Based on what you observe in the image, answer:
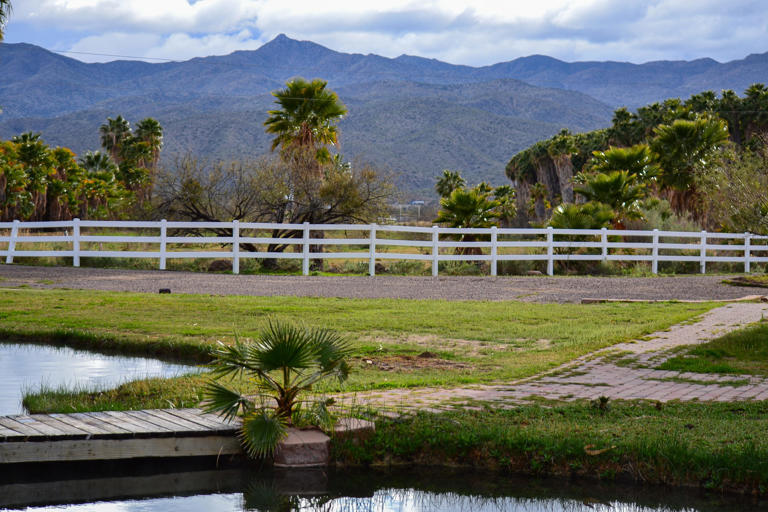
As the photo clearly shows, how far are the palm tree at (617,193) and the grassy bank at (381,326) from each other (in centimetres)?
1338

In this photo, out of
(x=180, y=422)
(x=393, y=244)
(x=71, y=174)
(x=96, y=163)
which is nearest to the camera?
(x=180, y=422)

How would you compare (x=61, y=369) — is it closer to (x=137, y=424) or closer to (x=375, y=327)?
(x=137, y=424)

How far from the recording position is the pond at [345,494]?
272 inches

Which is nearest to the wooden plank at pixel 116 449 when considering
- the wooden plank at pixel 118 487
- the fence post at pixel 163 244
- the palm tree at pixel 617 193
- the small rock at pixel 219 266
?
the wooden plank at pixel 118 487

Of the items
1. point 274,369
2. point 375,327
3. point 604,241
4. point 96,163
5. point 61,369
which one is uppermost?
point 96,163

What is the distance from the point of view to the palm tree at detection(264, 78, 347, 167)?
3653cm

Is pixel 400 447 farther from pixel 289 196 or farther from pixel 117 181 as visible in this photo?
pixel 117 181

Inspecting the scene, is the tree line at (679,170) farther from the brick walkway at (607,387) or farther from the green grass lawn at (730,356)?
the brick walkway at (607,387)

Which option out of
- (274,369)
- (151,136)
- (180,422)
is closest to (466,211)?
(274,369)

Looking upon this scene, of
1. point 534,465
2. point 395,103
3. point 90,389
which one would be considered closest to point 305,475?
point 534,465

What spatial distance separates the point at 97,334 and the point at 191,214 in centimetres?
1727

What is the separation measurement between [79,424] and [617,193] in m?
26.4

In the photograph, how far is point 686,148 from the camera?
144ft

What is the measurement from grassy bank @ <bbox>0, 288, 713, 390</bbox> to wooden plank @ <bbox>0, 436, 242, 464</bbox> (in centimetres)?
221
